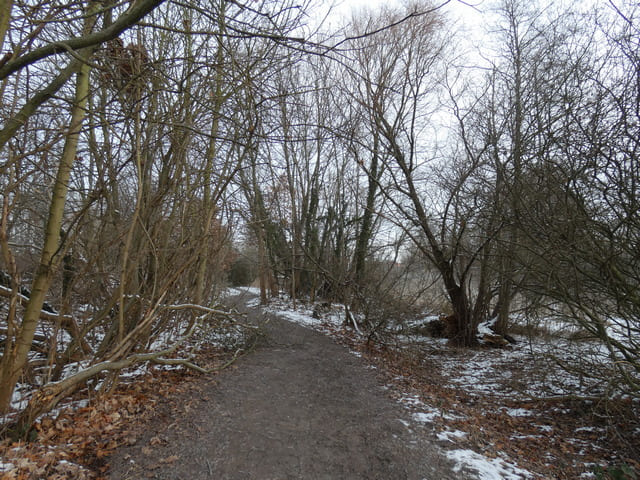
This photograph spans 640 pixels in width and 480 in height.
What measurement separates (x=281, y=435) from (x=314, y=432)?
15.1 inches

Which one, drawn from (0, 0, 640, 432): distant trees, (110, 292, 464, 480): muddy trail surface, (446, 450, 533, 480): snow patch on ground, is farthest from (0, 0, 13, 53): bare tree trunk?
(446, 450, 533, 480): snow patch on ground

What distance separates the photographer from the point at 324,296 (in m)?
16.6

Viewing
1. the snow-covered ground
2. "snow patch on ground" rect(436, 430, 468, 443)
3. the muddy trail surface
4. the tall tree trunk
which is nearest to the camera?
the muddy trail surface

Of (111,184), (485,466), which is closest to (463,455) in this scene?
(485,466)

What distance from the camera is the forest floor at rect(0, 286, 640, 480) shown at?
3.12 meters

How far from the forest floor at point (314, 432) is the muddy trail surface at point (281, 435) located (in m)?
0.01

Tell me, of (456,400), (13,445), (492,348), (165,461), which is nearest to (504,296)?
(492,348)

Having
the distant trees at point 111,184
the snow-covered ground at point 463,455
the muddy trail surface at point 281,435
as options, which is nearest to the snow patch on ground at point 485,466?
the snow-covered ground at point 463,455

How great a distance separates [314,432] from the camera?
3930 millimetres

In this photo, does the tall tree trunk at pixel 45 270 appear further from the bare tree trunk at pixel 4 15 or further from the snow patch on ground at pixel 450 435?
the snow patch on ground at pixel 450 435

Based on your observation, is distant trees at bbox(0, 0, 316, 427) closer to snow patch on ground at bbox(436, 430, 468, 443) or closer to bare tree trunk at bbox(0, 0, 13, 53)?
bare tree trunk at bbox(0, 0, 13, 53)

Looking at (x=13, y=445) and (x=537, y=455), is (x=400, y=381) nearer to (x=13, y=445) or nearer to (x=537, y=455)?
(x=537, y=455)

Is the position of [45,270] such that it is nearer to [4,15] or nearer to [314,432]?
[4,15]

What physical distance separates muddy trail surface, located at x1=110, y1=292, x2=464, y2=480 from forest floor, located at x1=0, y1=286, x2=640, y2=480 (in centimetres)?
1
